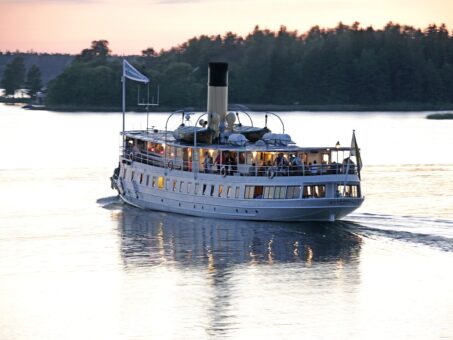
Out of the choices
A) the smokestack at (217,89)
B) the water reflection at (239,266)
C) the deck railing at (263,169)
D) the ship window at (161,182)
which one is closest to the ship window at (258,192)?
the deck railing at (263,169)

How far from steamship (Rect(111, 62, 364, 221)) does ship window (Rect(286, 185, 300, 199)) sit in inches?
1.9

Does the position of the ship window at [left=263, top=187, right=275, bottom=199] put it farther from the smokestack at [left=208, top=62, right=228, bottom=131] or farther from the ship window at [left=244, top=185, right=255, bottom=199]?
the smokestack at [left=208, top=62, right=228, bottom=131]

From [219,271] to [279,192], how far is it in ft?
29.3

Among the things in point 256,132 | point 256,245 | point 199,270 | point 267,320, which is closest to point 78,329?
point 267,320

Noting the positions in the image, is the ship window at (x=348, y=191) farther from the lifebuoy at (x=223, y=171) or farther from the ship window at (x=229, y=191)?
the lifebuoy at (x=223, y=171)

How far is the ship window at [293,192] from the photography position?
2408 inches

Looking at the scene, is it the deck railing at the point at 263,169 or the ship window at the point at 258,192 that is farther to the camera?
the ship window at the point at 258,192

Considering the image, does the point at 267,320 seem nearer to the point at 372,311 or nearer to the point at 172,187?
the point at 372,311

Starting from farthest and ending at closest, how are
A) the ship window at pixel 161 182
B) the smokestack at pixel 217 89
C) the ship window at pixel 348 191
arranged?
the smokestack at pixel 217 89 < the ship window at pixel 161 182 < the ship window at pixel 348 191

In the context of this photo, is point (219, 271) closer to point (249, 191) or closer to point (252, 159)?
point (249, 191)

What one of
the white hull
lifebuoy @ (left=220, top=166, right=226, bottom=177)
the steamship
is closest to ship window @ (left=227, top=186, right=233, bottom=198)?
the steamship

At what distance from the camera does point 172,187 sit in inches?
2623

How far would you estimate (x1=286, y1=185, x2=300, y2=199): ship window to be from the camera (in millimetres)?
61156

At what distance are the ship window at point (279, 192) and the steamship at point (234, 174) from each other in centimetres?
5
